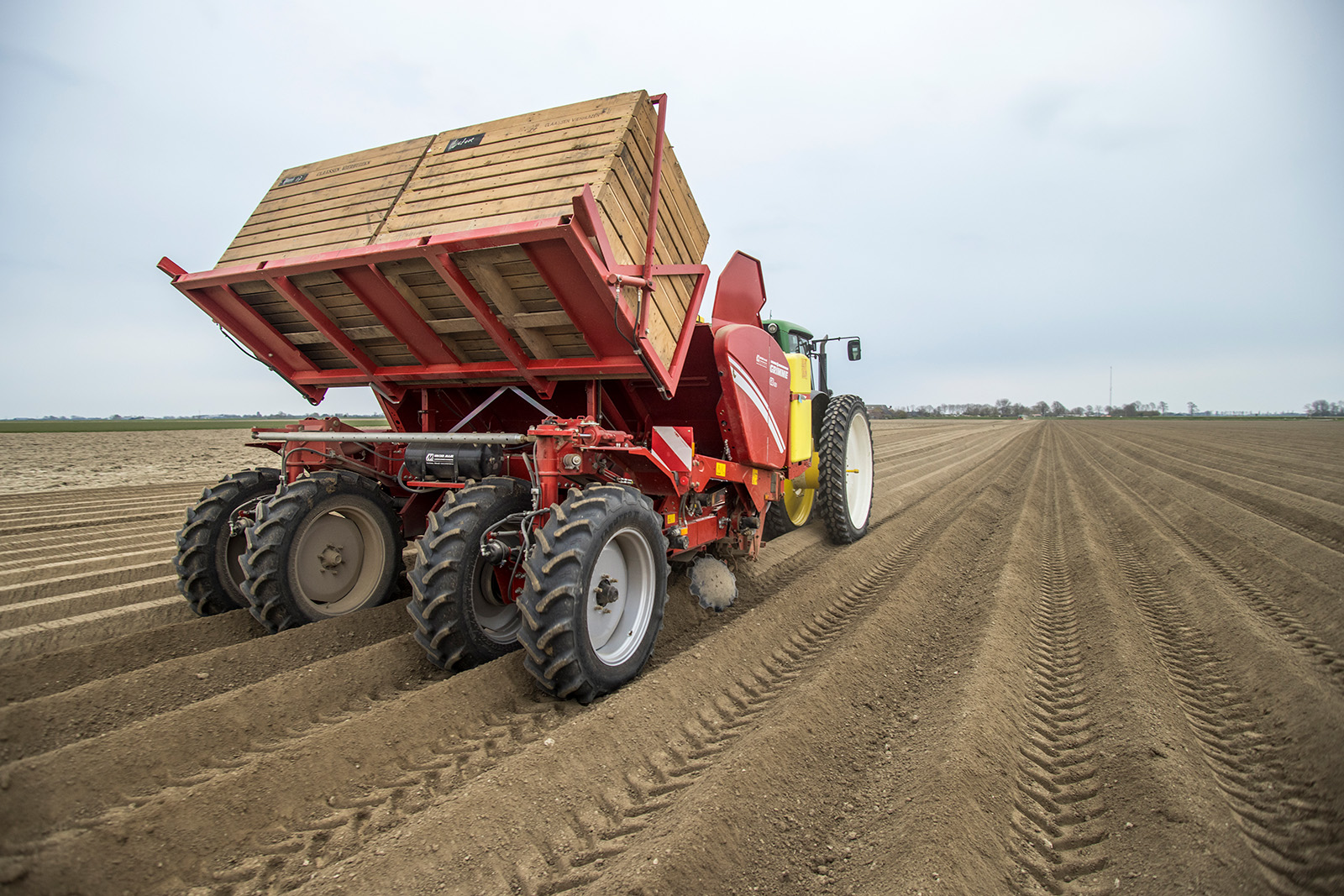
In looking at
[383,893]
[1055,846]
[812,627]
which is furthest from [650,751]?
[812,627]

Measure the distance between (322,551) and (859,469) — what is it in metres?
5.93

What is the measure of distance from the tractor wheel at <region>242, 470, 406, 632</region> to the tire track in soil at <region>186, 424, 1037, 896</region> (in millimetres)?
1834

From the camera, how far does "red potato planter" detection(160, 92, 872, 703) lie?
337 centimetres

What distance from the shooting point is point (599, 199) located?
10.7ft

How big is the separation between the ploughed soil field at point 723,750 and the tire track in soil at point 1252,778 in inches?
0.6

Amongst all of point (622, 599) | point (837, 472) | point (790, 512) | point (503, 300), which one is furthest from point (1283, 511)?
point (503, 300)

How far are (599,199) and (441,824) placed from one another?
274cm

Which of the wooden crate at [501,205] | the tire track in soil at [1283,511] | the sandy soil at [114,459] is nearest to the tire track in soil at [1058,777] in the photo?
the wooden crate at [501,205]

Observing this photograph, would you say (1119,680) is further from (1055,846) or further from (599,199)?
(599,199)

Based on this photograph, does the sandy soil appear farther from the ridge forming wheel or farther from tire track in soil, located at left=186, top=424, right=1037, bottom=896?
tire track in soil, located at left=186, top=424, right=1037, bottom=896

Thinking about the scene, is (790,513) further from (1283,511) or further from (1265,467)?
(1265,467)

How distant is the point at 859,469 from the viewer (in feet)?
26.6

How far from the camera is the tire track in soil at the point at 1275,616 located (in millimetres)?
3742

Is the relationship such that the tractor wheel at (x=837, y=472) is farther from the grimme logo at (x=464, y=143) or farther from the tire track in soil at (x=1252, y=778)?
the grimme logo at (x=464, y=143)
